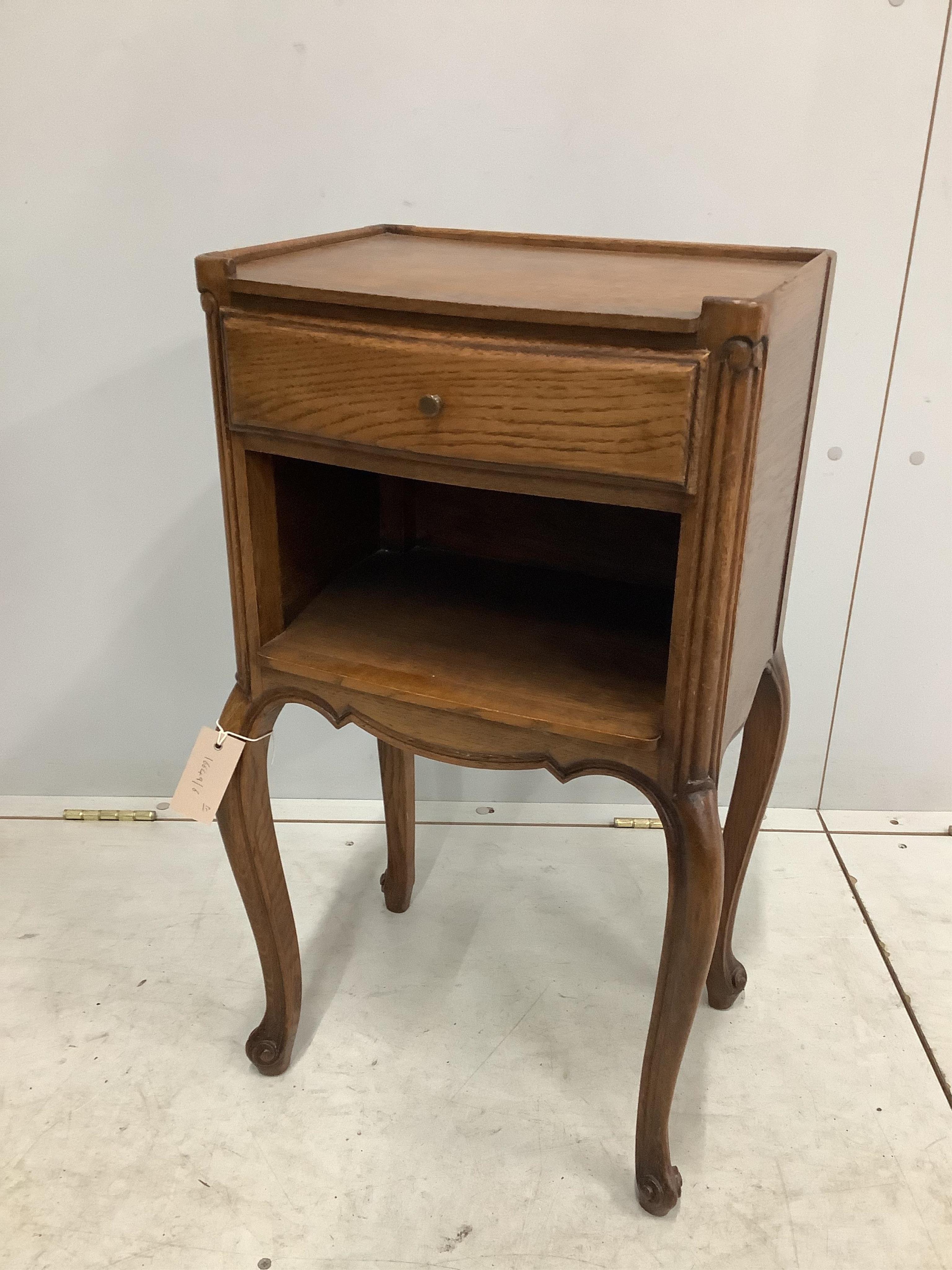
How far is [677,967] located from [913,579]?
0.81m

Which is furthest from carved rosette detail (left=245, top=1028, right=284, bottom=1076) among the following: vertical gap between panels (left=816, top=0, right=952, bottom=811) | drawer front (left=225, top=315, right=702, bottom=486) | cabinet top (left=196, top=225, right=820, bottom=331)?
vertical gap between panels (left=816, top=0, right=952, bottom=811)

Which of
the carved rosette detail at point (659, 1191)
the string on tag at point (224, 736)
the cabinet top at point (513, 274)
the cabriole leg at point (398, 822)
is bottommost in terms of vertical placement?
the carved rosette detail at point (659, 1191)

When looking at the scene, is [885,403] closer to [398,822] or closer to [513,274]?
[513,274]

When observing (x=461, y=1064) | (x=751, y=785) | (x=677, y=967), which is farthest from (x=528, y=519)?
(x=461, y=1064)

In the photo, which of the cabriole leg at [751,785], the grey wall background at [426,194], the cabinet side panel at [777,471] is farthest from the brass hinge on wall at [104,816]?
the cabinet side panel at [777,471]

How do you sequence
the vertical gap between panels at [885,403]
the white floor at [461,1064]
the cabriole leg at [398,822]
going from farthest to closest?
the cabriole leg at [398,822] < the vertical gap between panels at [885,403] < the white floor at [461,1064]

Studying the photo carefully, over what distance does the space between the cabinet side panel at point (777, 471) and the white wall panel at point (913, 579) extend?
0.41 meters

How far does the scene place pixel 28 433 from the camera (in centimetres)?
145

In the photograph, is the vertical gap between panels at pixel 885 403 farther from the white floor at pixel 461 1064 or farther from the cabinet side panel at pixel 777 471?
the cabinet side panel at pixel 777 471

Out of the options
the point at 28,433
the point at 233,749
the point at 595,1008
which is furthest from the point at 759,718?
the point at 28,433

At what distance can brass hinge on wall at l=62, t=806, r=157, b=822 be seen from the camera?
163 centimetres

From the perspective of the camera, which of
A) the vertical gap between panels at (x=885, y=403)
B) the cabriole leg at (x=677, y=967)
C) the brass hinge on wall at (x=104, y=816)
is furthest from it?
the brass hinge on wall at (x=104, y=816)

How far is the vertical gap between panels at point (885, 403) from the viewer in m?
1.23

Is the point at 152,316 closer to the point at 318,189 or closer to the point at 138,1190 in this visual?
the point at 318,189
